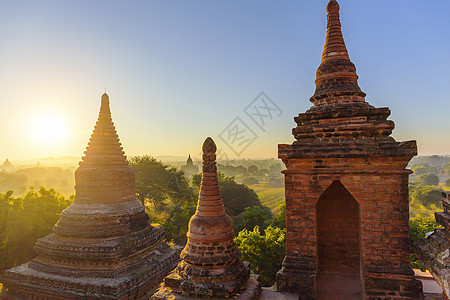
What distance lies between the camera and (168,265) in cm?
1402

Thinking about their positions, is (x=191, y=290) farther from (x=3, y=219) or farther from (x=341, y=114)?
(x=3, y=219)

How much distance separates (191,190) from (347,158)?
1230 inches

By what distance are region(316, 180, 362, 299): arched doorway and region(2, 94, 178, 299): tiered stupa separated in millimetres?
7821

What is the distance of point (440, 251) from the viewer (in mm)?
5199

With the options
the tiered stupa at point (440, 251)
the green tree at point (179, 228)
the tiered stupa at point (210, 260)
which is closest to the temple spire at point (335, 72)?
the tiered stupa at point (440, 251)

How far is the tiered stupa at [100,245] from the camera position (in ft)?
36.9

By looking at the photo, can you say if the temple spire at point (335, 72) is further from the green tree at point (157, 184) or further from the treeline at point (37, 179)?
the treeline at point (37, 179)

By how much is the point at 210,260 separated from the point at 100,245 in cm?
747

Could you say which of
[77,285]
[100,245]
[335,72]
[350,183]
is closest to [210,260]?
[350,183]

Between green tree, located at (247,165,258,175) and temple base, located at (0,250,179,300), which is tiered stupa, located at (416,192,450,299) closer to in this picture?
temple base, located at (0,250,179,300)

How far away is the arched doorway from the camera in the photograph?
827cm

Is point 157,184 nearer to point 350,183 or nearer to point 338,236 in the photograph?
point 338,236

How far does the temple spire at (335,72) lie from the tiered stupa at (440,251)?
11.0 ft

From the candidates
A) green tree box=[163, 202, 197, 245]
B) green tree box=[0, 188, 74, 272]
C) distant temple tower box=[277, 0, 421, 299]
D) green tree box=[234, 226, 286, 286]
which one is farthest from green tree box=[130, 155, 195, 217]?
distant temple tower box=[277, 0, 421, 299]
